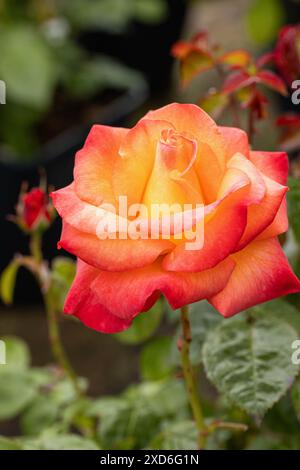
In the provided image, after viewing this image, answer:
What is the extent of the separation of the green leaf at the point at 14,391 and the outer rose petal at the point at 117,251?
10.9 inches

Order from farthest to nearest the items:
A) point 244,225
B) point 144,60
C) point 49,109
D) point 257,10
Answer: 1. point 144,60
2. point 257,10
3. point 49,109
4. point 244,225

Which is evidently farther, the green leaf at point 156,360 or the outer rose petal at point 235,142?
the green leaf at point 156,360

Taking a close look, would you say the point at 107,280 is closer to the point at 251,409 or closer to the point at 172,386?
the point at 251,409

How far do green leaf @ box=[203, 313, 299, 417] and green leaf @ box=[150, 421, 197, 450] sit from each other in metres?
0.08

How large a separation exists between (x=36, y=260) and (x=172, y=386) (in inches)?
5.9

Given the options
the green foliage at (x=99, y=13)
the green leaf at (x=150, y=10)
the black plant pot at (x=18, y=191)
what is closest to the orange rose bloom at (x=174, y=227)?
the black plant pot at (x=18, y=191)

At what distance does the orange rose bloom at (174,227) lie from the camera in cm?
35

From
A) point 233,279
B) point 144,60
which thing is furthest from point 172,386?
point 144,60

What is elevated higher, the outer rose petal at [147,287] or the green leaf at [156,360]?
the outer rose petal at [147,287]

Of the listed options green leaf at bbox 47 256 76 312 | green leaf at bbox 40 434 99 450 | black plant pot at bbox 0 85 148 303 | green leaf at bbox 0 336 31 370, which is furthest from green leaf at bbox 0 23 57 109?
green leaf at bbox 40 434 99 450

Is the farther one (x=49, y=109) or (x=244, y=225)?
(x=49, y=109)

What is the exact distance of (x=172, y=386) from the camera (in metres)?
0.60

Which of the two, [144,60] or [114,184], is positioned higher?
[144,60]

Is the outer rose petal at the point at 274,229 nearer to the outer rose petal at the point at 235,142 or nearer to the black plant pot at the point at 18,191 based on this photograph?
the outer rose petal at the point at 235,142
